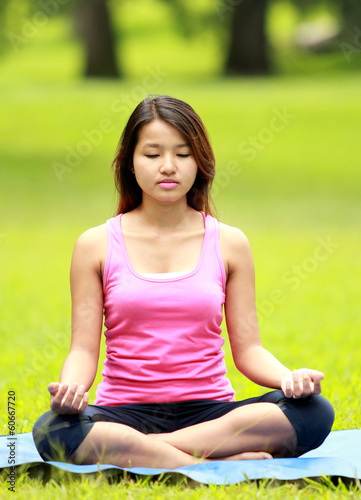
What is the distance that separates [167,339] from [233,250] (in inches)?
19.8

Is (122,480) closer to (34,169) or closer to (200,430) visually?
(200,430)

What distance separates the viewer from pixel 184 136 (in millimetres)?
3648

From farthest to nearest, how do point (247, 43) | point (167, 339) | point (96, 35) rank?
1. point (247, 43)
2. point (96, 35)
3. point (167, 339)

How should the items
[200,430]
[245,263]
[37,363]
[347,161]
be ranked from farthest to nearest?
[347,161] < [37,363] < [245,263] < [200,430]

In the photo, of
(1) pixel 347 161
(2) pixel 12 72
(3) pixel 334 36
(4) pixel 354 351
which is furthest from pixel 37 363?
(3) pixel 334 36

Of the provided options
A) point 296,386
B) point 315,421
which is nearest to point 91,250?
point 296,386

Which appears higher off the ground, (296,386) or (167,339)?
(167,339)

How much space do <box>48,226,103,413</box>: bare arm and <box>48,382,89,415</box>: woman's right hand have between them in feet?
0.66

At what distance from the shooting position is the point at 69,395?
328cm

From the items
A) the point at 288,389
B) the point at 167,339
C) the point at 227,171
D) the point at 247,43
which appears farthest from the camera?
the point at 247,43

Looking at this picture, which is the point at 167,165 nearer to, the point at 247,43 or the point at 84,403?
the point at 84,403

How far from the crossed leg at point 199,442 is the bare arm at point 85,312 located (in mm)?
290

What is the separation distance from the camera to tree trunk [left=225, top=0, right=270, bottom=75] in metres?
30.8

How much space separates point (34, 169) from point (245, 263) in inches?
556
